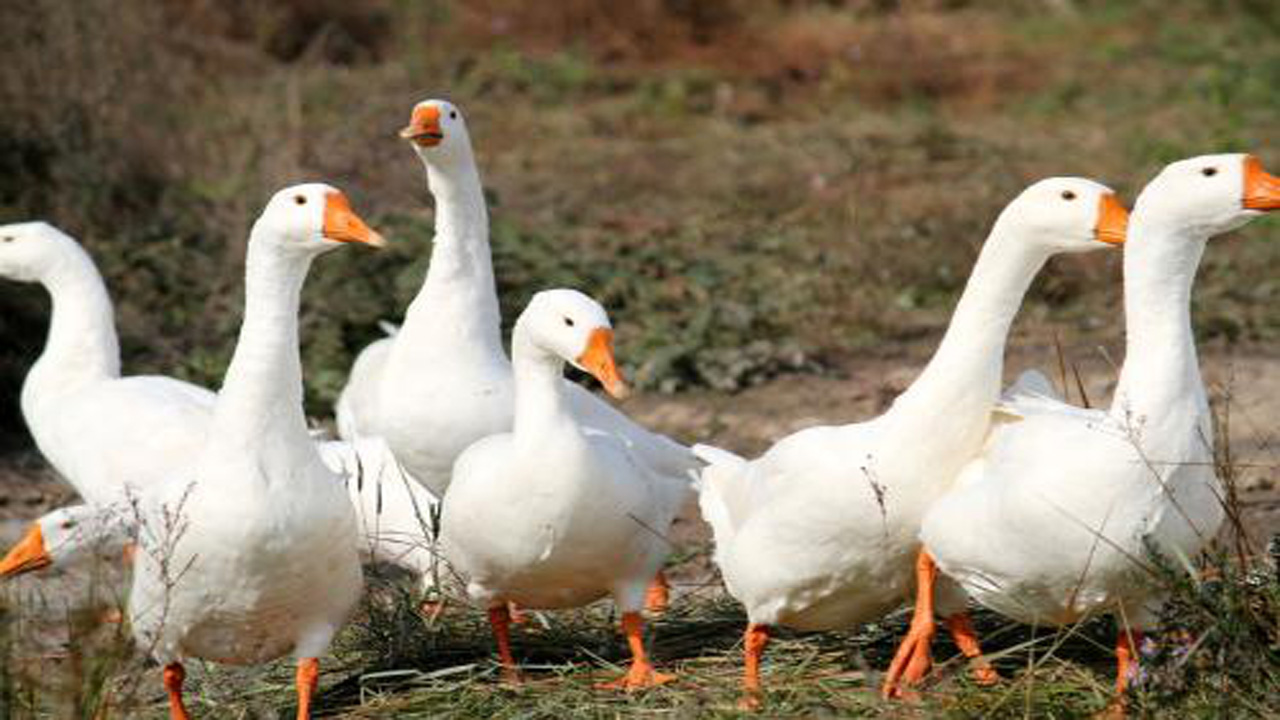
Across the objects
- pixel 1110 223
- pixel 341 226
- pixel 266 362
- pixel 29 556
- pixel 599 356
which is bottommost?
pixel 29 556

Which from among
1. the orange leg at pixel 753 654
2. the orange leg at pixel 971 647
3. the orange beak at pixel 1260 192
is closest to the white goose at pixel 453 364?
the orange leg at pixel 753 654

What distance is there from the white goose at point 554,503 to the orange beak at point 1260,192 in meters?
1.75

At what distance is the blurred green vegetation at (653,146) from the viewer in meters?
10.7

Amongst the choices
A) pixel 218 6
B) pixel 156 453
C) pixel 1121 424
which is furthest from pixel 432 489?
pixel 218 6

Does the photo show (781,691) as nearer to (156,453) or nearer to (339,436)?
(156,453)

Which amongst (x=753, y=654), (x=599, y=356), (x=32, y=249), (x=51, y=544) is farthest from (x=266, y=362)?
(x=32, y=249)

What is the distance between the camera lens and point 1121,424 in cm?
525

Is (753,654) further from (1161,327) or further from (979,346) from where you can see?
(1161,327)

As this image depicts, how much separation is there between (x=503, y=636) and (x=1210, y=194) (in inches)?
97.6

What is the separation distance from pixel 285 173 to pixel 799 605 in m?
6.23

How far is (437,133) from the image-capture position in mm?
7465

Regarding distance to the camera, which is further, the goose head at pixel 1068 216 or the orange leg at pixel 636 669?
the orange leg at pixel 636 669

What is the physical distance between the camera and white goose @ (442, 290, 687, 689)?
6.06 m

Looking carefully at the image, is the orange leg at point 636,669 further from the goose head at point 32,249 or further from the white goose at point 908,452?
the goose head at point 32,249
